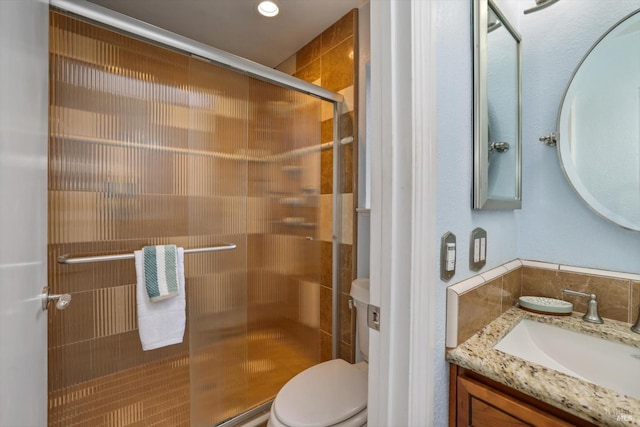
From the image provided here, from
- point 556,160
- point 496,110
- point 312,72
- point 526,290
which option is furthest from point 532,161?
point 312,72

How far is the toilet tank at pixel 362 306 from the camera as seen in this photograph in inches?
49.1

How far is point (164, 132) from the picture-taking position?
1.21m

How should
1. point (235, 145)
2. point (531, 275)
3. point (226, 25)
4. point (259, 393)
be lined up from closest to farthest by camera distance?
point (531, 275)
point (235, 145)
point (259, 393)
point (226, 25)

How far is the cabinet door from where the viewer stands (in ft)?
1.85

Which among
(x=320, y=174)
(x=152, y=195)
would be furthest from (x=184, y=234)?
(x=320, y=174)

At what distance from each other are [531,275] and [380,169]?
2.76 feet

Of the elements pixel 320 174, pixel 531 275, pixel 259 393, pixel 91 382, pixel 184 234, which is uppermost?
pixel 320 174

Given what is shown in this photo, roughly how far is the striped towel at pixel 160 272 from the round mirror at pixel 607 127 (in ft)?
5.14

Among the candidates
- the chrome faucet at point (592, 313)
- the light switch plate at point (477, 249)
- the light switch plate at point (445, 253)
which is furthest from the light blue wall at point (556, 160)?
the light switch plate at point (445, 253)

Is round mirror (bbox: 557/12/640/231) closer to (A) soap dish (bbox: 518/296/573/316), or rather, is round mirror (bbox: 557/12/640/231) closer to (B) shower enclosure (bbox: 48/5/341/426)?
(A) soap dish (bbox: 518/296/573/316)

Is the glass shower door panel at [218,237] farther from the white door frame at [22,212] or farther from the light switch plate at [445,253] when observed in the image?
the light switch plate at [445,253]

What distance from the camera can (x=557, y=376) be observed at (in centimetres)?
58

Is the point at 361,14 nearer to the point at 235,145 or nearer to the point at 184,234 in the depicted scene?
the point at 235,145

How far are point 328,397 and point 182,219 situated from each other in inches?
39.1
